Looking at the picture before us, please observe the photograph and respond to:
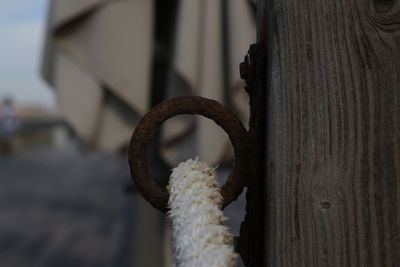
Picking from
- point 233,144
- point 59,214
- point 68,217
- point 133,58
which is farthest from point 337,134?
point 59,214

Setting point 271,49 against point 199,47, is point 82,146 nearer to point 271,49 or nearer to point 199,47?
point 199,47

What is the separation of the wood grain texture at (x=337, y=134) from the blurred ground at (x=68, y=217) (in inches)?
39.9

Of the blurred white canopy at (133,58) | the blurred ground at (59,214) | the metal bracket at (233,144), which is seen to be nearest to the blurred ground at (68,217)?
the blurred ground at (59,214)

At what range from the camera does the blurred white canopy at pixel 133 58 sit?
149 cm

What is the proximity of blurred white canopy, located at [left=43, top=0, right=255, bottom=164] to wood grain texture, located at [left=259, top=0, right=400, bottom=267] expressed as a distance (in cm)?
89

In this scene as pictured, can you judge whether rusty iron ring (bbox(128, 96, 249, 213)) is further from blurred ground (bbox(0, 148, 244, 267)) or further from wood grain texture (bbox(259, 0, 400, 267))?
blurred ground (bbox(0, 148, 244, 267))

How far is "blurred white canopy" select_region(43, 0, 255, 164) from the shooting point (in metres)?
1.49

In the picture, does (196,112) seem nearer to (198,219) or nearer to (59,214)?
(198,219)

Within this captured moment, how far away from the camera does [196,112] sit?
1.95 feet

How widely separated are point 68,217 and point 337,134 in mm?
5899

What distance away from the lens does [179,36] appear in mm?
1583

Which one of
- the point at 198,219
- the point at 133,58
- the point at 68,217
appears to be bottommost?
the point at 198,219

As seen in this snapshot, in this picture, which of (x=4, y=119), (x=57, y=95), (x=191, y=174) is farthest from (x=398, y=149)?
(x=4, y=119)

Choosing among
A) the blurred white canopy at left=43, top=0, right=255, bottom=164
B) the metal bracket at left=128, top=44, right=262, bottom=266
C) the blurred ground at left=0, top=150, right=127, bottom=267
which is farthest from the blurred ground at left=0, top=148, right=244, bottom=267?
the metal bracket at left=128, top=44, right=262, bottom=266
